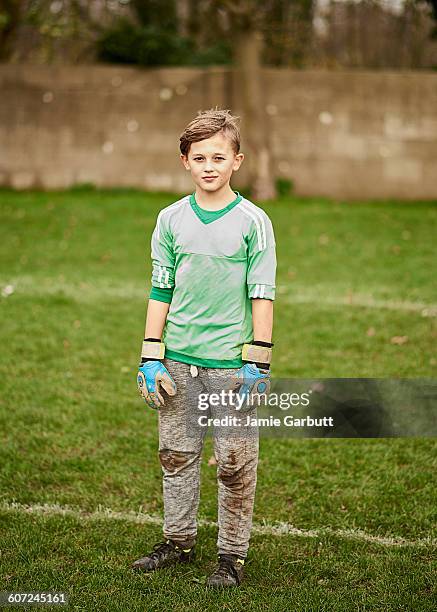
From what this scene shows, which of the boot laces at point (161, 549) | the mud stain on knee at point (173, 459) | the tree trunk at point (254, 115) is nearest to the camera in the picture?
the mud stain on knee at point (173, 459)

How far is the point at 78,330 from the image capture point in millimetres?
7000

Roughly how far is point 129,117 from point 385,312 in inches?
290

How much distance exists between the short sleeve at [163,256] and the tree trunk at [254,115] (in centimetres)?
980

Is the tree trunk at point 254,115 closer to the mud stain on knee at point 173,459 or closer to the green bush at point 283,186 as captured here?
the green bush at point 283,186

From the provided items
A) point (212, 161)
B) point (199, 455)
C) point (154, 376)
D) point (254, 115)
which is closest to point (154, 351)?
point (154, 376)

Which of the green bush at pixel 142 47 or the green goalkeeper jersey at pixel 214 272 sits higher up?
the green bush at pixel 142 47

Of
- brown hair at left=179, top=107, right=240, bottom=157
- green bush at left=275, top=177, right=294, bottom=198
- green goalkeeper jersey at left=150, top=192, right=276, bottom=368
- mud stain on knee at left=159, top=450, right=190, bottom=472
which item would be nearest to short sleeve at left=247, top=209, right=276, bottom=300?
green goalkeeper jersey at left=150, top=192, right=276, bottom=368

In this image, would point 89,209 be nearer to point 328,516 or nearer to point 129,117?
point 129,117

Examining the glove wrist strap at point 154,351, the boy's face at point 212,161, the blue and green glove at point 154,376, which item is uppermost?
the boy's face at point 212,161

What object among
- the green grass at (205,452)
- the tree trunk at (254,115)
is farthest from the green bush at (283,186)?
the green grass at (205,452)

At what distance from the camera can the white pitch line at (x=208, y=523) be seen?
3726mm

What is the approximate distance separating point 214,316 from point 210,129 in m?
0.69

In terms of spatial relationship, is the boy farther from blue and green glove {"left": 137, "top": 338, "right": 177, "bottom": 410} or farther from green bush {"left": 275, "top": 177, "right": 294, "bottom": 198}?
green bush {"left": 275, "top": 177, "right": 294, "bottom": 198}

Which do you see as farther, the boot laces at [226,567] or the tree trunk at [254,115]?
the tree trunk at [254,115]
